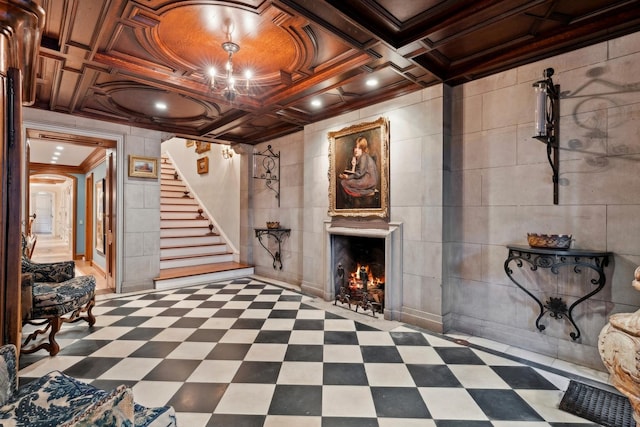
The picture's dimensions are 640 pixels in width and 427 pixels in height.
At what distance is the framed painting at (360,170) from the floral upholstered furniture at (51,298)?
3028 millimetres

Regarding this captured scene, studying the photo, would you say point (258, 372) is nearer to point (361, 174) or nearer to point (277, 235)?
point (361, 174)

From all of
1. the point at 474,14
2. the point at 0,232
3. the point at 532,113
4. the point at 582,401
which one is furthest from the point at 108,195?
the point at 582,401

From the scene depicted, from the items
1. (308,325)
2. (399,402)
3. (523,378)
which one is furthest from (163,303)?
(523,378)

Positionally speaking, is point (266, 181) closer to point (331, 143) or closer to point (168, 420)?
point (331, 143)

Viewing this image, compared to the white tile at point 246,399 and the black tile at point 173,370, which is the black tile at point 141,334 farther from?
the white tile at point 246,399

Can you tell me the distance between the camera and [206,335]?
3141mm

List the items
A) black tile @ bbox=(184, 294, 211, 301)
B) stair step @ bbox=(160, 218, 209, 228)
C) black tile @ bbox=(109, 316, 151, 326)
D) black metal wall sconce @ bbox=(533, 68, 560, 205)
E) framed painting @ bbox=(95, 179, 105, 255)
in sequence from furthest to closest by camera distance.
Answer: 1. stair step @ bbox=(160, 218, 209, 228)
2. framed painting @ bbox=(95, 179, 105, 255)
3. black tile @ bbox=(184, 294, 211, 301)
4. black tile @ bbox=(109, 316, 151, 326)
5. black metal wall sconce @ bbox=(533, 68, 560, 205)

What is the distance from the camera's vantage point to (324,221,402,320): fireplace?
3.63m

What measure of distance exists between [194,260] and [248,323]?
3.17 metres

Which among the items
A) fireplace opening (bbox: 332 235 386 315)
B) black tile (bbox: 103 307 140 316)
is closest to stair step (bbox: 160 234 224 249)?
black tile (bbox: 103 307 140 316)

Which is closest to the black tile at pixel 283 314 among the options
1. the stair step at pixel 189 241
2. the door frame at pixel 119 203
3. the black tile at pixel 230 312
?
the black tile at pixel 230 312

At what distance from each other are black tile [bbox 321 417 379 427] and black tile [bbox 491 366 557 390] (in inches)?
45.5

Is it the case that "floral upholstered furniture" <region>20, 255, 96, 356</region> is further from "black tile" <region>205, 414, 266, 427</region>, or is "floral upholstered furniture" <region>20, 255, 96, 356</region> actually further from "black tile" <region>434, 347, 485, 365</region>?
"black tile" <region>434, 347, 485, 365</region>

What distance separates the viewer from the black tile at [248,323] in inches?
133
